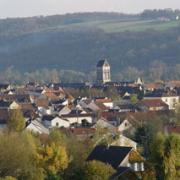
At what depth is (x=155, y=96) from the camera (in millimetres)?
76062

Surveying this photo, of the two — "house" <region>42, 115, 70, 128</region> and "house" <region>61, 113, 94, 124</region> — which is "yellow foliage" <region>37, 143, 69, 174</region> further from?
"house" <region>61, 113, 94, 124</region>

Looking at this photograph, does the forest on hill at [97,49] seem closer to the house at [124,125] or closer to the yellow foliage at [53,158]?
the house at [124,125]

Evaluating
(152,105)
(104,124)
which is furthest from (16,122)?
(152,105)

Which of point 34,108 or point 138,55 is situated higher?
point 34,108

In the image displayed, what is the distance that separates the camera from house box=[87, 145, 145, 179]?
99.2ft

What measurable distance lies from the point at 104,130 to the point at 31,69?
11583 cm

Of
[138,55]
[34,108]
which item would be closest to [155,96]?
[34,108]

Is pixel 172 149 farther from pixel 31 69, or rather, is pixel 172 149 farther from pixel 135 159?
pixel 31 69

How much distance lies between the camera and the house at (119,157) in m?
30.2

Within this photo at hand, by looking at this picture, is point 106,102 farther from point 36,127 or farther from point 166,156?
point 166,156

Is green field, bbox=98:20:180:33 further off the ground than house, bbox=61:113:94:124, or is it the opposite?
house, bbox=61:113:94:124

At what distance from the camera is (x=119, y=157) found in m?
31.4

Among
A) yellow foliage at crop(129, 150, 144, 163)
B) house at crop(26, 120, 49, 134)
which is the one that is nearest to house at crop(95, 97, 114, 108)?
house at crop(26, 120, 49, 134)

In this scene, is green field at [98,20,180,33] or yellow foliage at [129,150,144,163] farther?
green field at [98,20,180,33]
